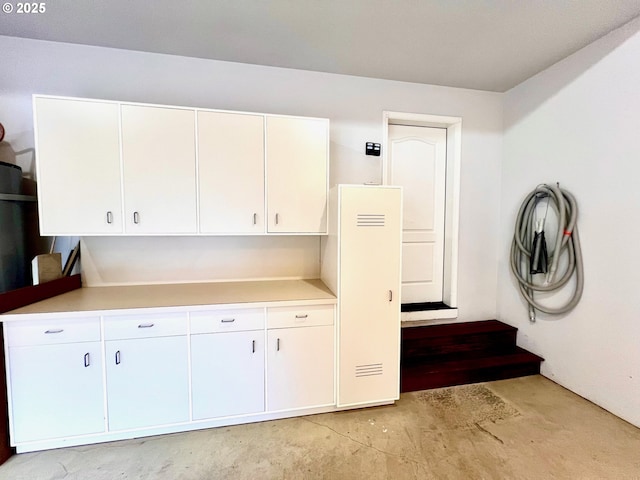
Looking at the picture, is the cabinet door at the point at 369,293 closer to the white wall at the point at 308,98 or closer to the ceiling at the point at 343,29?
the white wall at the point at 308,98

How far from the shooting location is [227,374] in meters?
2.03

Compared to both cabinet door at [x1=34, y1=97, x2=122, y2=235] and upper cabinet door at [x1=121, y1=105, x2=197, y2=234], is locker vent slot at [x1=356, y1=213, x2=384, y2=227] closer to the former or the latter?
upper cabinet door at [x1=121, y1=105, x2=197, y2=234]

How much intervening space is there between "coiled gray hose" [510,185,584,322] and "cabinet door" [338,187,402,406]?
1506mm

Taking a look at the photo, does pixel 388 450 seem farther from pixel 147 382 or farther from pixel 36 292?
pixel 36 292

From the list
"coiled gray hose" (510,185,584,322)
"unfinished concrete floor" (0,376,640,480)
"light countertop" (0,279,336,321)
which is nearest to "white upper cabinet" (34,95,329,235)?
"light countertop" (0,279,336,321)

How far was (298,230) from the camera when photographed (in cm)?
238

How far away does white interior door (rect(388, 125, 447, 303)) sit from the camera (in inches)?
123

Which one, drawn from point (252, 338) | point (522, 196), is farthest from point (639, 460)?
point (252, 338)

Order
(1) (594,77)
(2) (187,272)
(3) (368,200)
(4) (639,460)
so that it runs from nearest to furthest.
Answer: (4) (639,460) → (3) (368,200) → (1) (594,77) → (2) (187,272)

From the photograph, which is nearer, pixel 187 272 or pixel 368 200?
pixel 368 200

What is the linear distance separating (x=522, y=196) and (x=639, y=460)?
216cm

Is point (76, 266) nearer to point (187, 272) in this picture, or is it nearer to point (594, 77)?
point (187, 272)

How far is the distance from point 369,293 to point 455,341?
Result: 4.41 ft

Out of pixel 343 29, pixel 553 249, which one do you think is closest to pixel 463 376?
pixel 553 249
